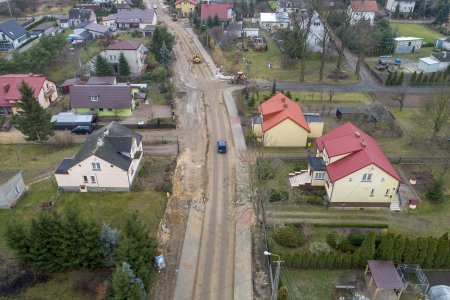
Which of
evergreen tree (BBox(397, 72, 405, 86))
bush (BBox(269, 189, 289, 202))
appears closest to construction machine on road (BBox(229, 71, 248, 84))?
evergreen tree (BBox(397, 72, 405, 86))

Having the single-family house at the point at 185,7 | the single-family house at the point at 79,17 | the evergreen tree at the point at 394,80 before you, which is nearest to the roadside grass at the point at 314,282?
the evergreen tree at the point at 394,80

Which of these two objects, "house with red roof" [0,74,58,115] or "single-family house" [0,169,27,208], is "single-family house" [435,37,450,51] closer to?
"house with red roof" [0,74,58,115]

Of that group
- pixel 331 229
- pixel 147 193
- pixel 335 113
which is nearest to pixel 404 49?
pixel 335 113

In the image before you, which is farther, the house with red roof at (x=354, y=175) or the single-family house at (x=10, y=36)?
the single-family house at (x=10, y=36)

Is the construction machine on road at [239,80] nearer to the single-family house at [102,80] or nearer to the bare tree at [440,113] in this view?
the single-family house at [102,80]

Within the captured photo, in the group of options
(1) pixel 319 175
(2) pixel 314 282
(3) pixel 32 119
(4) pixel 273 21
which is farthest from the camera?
(4) pixel 273 21

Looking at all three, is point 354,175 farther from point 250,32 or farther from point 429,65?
point 250,32

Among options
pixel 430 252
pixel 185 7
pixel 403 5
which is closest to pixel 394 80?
pixel 430 252

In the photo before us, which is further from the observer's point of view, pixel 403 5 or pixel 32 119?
pixel 403 5
